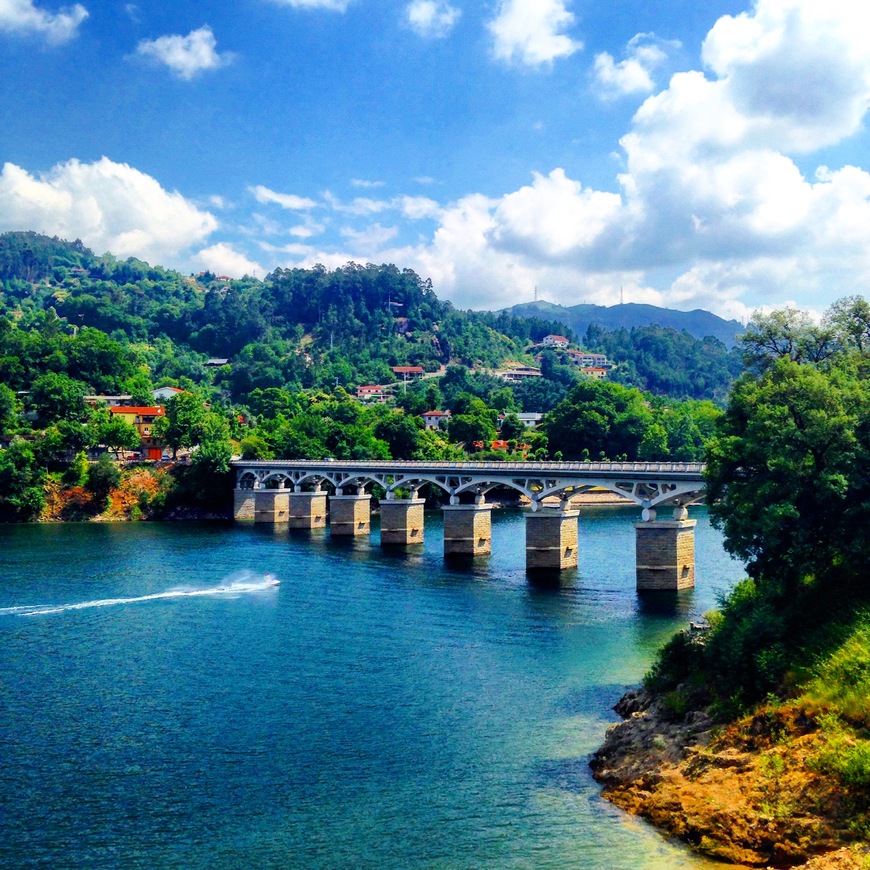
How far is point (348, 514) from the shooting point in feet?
273

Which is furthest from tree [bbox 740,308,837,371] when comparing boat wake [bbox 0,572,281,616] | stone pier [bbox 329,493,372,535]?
stone pier [bbox 329,493,372,535]

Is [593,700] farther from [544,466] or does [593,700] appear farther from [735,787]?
[544,466]

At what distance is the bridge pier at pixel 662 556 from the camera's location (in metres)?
52.0

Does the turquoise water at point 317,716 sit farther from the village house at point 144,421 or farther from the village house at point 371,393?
the village house at point 371,393

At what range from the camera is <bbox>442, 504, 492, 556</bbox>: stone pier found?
68.0 m

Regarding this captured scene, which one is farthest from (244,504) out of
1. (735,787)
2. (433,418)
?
(735,787)

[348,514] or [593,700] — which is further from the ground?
[348,514]

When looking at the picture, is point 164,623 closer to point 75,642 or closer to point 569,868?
point 75,642

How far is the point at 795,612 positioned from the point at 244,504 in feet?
253

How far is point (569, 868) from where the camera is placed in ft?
63.8

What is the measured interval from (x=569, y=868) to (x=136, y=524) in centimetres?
7958

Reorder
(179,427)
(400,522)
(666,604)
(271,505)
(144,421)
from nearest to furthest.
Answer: (666,604), (400,522), (271,505), (179,427), (144,421)

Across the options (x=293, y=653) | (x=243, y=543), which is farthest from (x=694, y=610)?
(x=243, y=543)

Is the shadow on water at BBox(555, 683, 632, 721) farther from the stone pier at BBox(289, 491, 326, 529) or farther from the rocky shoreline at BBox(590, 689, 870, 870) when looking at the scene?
the stone pier at BBox(289, 491, 326, 529)
